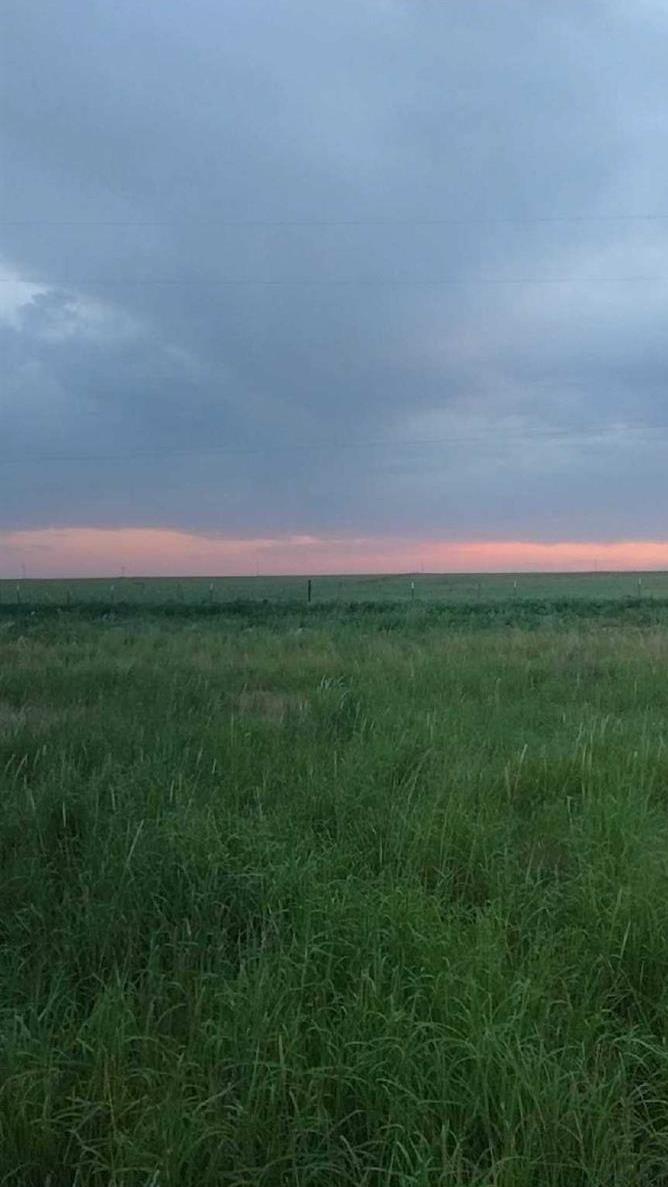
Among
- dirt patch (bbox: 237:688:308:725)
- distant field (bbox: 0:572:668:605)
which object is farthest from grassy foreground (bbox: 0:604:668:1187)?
distant field (bbox: 0:572:668:605)

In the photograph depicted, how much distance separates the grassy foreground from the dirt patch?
67 centimetres

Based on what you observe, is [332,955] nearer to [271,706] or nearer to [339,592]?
[271,706]

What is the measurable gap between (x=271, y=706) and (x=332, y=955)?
5505 millimetres

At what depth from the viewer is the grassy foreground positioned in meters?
2.68

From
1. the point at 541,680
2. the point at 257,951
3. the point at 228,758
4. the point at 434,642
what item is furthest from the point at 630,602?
the point at 257,951

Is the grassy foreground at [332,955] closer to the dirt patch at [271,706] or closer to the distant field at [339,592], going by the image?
the dirt patch at [271,706]

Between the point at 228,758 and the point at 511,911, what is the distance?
2856mm

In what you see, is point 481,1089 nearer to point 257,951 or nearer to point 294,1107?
point 294,1107

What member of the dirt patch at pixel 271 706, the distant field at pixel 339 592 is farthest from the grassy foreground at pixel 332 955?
the distant field at pixel 339 592

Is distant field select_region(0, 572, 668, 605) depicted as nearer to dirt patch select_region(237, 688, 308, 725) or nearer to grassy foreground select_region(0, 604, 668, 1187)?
dirt patch select_region(237, 688, 308, 725)

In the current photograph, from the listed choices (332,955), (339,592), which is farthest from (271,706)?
(339,592)

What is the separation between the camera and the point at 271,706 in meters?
9.07

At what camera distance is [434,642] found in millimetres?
16516

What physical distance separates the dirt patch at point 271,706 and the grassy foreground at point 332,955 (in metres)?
0.67
